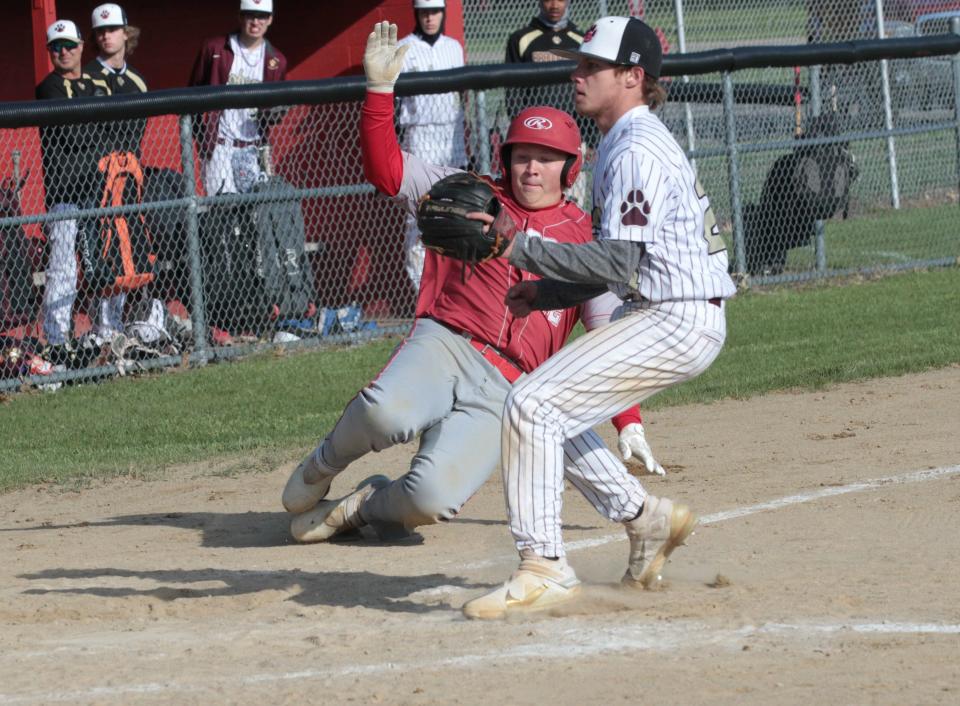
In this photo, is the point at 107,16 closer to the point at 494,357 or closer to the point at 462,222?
the point at 494,357

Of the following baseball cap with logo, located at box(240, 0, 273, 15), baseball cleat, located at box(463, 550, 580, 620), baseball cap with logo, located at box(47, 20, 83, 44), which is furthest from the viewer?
baseball cap with logo, located at box(240, 0, 273, 15)

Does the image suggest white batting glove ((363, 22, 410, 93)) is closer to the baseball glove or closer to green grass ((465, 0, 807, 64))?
the baseball glove

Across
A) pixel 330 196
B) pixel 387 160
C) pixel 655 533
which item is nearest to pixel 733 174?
pixel 330 196

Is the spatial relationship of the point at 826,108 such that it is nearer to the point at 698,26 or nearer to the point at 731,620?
the point at 698,26

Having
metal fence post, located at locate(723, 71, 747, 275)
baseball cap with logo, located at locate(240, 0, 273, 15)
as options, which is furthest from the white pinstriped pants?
metal fence post, located at locate(723, 71, 747, 275)

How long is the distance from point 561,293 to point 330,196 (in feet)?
21.7

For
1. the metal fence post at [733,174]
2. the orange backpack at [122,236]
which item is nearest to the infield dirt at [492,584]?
the orange backpack at [122,236]

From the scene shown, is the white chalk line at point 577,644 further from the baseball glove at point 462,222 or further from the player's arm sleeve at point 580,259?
the baseball glove at point 462,222

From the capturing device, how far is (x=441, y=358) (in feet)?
18.6

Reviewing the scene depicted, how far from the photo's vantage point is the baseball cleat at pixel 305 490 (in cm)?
576

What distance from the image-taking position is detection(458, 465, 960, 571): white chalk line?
549 centimetres

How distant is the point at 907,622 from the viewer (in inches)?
169

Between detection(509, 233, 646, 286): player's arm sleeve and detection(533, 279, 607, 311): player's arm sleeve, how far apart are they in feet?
1.00

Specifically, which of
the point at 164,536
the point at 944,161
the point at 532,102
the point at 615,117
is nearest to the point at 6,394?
the point at 164,536
